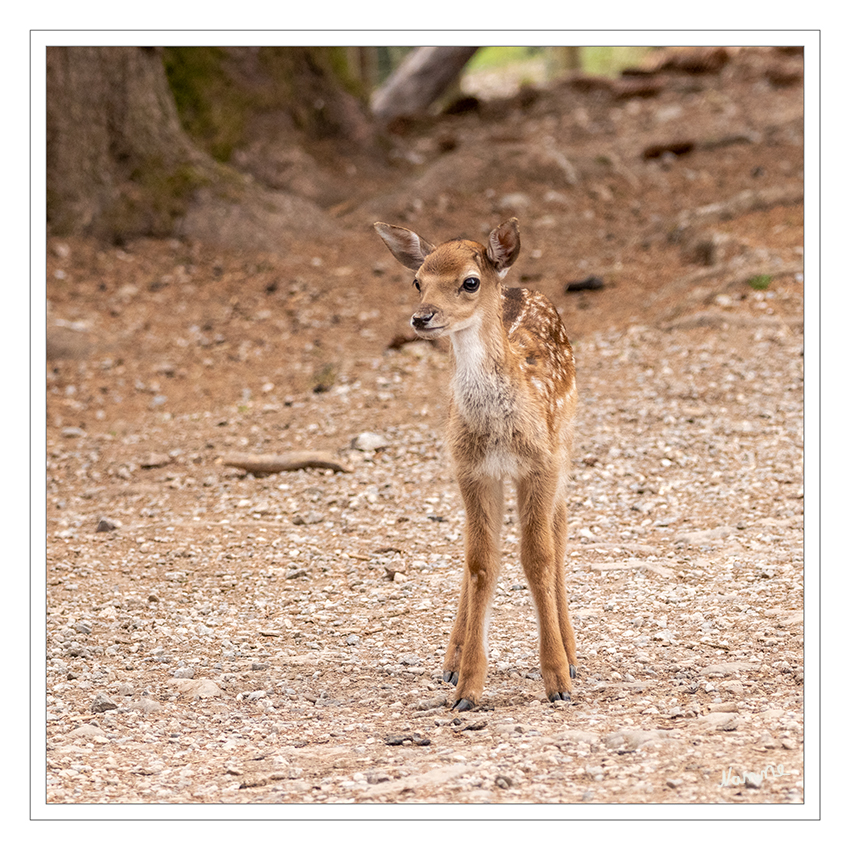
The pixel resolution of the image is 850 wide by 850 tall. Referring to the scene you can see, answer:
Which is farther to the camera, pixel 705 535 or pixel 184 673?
pixel 705 535

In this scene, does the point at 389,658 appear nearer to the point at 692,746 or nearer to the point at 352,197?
the point at 692,746

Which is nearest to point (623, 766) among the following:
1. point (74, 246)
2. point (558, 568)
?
point (558, 568)

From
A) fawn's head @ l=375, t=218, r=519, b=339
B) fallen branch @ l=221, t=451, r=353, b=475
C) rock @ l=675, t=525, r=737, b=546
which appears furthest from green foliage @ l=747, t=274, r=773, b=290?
fawn's head @ l=375, t=218, r=519, b=339

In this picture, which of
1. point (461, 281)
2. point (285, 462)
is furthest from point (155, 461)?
point (461, 281)

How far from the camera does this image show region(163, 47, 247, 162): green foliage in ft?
46.7

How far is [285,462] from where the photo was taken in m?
8.81

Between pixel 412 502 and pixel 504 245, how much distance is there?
11.7 feet

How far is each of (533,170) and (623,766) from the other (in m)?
11.9

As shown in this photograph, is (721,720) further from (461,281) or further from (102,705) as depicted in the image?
(102,705)

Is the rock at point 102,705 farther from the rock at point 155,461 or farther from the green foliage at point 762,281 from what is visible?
the green foliage at point 762,281

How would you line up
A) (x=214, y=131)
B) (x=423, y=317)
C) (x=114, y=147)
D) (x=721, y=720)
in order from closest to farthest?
(x=721, y=720) → (x=423, y=317) → (x=114, y=147) → (x=214, y=131)

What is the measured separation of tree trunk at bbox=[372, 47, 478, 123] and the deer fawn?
13.8 metres

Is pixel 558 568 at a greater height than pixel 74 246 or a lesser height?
lesser

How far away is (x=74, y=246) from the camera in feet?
41.4
